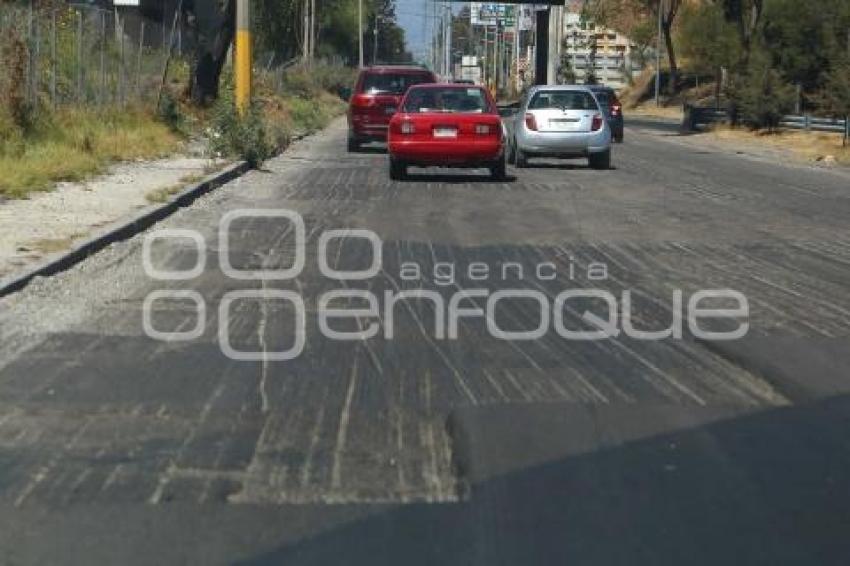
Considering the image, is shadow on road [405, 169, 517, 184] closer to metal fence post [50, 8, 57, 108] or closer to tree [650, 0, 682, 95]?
metal fence post [50, 8, 57, 108]

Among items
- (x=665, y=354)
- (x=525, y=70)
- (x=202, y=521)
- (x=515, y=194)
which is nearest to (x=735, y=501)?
(x=202, y=521)

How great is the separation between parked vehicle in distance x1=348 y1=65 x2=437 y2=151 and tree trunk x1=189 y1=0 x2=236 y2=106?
238 inches

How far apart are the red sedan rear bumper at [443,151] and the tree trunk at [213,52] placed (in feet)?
47.9

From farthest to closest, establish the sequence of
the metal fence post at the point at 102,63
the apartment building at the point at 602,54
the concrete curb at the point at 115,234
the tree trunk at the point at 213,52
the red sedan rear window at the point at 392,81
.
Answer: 1. the apartment building at the point at 602,54
2. the tree trunk at the point at 213,52
3. the red sedan rear window at the point at 392,81
4. the metal fence post at the point at 102,63
5. the concrete curb at the point at 115,234

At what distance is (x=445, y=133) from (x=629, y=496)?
56.2 feet

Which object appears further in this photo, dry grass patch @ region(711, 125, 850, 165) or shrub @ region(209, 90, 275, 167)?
dry grass patch @ region(711, 125, 850, 165)

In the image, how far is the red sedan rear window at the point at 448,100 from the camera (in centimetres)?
2322

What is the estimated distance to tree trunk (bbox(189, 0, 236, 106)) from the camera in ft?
118

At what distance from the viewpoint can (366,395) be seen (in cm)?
762

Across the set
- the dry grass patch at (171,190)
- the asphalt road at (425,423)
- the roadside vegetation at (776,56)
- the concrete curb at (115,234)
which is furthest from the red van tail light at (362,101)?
the asphalt road at (425,423)

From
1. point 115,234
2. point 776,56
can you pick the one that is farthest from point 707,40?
point 115,234

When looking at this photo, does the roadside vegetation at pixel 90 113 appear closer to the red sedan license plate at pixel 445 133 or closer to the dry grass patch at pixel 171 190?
the dry grass patch at pixel 171 190

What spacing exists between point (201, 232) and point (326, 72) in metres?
65.5

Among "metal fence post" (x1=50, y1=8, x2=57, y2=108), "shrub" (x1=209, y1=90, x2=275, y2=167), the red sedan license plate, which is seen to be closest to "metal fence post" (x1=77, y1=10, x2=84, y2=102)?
"metal fence post" (x1=50, y1=8, x2=57, y2=108)
